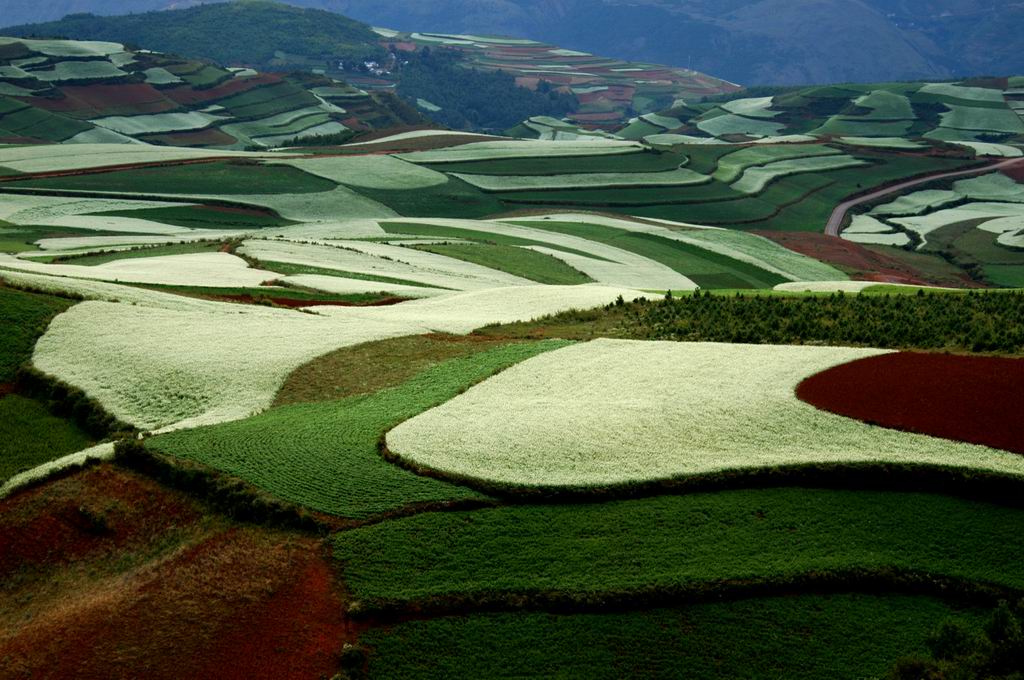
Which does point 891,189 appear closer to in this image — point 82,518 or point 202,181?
point 202,181

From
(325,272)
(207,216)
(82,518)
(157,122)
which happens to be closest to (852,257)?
(325,272)

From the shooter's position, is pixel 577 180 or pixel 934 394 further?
pixel 577 180

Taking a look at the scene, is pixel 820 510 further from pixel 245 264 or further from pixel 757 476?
pixel 245 264

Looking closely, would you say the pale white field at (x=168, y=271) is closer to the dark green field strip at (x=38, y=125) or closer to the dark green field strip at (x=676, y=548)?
the dark green field strip at (x=676, y=548)

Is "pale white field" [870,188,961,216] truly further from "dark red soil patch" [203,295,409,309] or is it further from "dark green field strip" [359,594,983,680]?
"dark green field strip" [359,594,983,680]

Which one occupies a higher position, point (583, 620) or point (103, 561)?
point (583, 620)

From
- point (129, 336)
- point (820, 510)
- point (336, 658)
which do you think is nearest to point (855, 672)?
point (820, 510)
